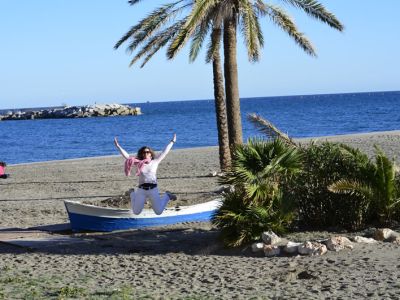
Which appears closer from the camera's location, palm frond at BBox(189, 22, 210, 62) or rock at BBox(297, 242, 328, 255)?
rock at BBox(297, 242, 328, 255)

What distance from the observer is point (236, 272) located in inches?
363

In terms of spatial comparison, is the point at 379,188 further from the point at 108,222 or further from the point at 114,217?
the point at 108,222

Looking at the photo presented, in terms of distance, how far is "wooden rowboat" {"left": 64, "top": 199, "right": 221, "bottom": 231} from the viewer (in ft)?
42.9

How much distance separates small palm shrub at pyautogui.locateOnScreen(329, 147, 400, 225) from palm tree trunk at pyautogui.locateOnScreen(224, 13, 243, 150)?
6.52 meters

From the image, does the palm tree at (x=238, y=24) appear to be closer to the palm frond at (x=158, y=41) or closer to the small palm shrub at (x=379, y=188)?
the palm frond at (x=158, y=41)

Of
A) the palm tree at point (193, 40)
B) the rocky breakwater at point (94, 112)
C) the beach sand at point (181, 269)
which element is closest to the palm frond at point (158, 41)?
the palm tree at point (193, 40)

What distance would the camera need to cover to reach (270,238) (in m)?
10.2

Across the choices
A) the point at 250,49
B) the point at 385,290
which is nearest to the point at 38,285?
the point at 385,290

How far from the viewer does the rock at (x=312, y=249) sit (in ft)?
31.8

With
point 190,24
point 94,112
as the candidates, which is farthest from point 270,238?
point 94,112

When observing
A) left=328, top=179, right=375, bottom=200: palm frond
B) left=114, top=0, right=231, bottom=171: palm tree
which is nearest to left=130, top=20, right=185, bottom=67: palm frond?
left=114, top=0, right=231, bottom=171: palm tree

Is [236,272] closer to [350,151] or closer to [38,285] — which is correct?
[38,285]

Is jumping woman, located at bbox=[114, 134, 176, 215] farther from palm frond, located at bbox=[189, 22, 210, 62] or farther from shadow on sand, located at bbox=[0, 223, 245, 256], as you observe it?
palm frond, located at bbox=[189, 22, 210, 62]

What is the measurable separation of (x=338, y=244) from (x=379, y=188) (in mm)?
1421
